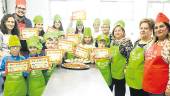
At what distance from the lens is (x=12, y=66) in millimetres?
2820

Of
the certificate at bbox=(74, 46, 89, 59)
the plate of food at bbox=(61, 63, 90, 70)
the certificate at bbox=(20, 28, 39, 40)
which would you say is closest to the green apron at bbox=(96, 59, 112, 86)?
the certificate at bbox=(74, 46, 89, 59)

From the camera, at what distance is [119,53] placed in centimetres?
338

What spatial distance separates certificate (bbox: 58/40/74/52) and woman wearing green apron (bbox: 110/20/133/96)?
20.9 inches

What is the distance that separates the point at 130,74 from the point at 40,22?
166 centimetres

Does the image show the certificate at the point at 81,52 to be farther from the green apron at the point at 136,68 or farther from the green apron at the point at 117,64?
the green apron at the point at 136,68

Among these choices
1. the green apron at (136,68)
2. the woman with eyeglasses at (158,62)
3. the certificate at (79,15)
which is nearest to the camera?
the woman with eyeglasses at (158,62)

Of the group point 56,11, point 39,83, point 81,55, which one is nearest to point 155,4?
point 56,11

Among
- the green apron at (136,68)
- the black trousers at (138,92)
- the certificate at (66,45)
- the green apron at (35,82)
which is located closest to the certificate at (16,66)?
the green apron at (35,82)

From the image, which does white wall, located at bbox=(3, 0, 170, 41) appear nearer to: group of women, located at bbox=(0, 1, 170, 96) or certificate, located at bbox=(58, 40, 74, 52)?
group of women, located at bbox=(0, 1, 170, 96)

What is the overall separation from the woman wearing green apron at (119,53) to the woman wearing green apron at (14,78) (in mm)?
1149

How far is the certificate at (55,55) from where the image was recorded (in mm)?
3059

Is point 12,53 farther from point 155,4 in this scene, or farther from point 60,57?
point 155,4

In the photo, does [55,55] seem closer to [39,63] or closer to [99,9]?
[39,63]

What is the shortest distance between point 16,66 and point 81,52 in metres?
0.81
